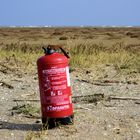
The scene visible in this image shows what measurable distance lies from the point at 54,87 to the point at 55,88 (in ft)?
0.05

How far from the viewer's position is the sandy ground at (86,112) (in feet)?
16.5

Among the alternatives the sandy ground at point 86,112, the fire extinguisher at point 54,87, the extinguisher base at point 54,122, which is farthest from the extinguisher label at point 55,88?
the sandy ground at point 86,112

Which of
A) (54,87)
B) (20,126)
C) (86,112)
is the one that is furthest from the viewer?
(86,112)

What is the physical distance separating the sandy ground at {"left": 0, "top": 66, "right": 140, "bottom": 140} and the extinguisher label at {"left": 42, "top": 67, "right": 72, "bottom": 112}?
268mm

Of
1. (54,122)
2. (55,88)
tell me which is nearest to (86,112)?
(54,122)

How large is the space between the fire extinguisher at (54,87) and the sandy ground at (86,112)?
0.18 m

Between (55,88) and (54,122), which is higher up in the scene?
(55,88)

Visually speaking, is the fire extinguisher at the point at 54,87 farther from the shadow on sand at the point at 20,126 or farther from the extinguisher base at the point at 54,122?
the shadow on sand at the point at 20,126

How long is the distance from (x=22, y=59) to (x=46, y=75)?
5681mm

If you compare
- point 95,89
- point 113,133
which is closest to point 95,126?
point 113,133

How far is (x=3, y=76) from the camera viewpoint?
8.77 m

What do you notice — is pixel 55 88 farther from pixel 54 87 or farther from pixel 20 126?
pixel 20 126

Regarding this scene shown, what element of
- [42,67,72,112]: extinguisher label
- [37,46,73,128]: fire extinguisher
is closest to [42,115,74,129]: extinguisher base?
[37,46,73,128]: fire extinguisher

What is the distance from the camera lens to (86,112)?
5.93m
